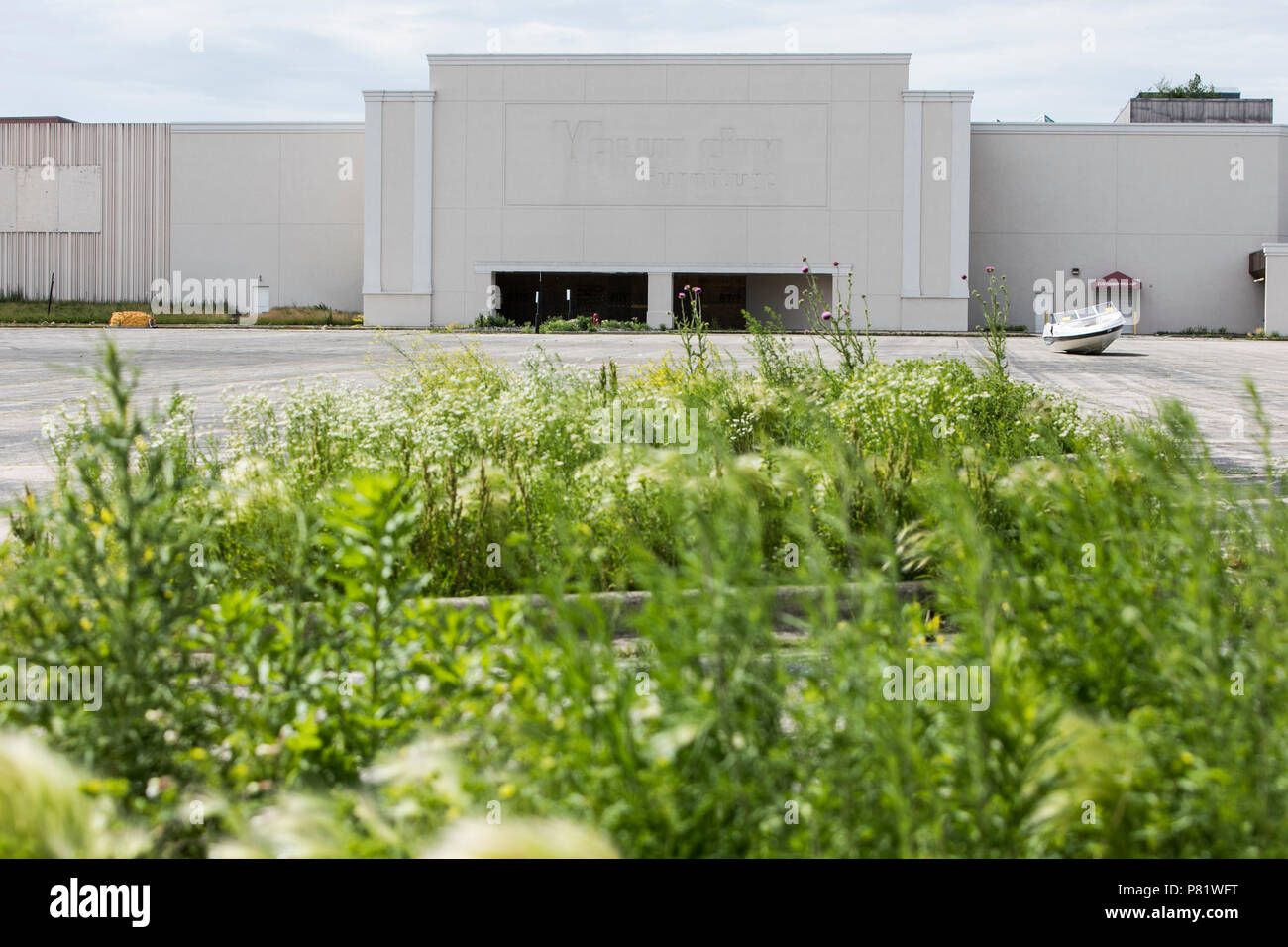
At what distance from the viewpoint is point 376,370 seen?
12633mm

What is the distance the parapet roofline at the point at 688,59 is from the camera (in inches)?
1852

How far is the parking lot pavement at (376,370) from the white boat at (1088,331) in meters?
0.72

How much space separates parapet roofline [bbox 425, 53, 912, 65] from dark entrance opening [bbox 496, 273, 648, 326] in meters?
8.69

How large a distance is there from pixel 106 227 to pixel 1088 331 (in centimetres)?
4279

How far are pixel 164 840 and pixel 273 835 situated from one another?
0.51 m

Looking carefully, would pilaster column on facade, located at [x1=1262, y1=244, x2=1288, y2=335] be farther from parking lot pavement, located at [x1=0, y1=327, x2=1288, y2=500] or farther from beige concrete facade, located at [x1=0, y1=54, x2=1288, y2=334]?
parking lot pavement, located at [x1=0, y1=327, x2=1288, y2=500]

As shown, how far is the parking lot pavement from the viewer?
37.0ft

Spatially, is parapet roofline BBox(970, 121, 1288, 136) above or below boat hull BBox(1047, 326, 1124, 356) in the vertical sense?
above

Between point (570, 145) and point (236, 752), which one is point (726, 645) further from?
point (570, 145)

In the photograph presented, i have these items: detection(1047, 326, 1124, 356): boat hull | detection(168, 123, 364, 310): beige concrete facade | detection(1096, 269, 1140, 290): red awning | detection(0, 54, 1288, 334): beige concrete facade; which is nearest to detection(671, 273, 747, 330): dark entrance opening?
detection(0, 54, 1288, 334): beige concrete facade

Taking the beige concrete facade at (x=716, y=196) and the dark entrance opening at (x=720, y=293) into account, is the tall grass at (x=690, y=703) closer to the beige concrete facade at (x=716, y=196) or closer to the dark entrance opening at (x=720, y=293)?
Result: the beige concrete facade at (x=716, y=196)

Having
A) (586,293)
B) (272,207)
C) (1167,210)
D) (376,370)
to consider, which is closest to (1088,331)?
(376,370)

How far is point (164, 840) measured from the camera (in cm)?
303
